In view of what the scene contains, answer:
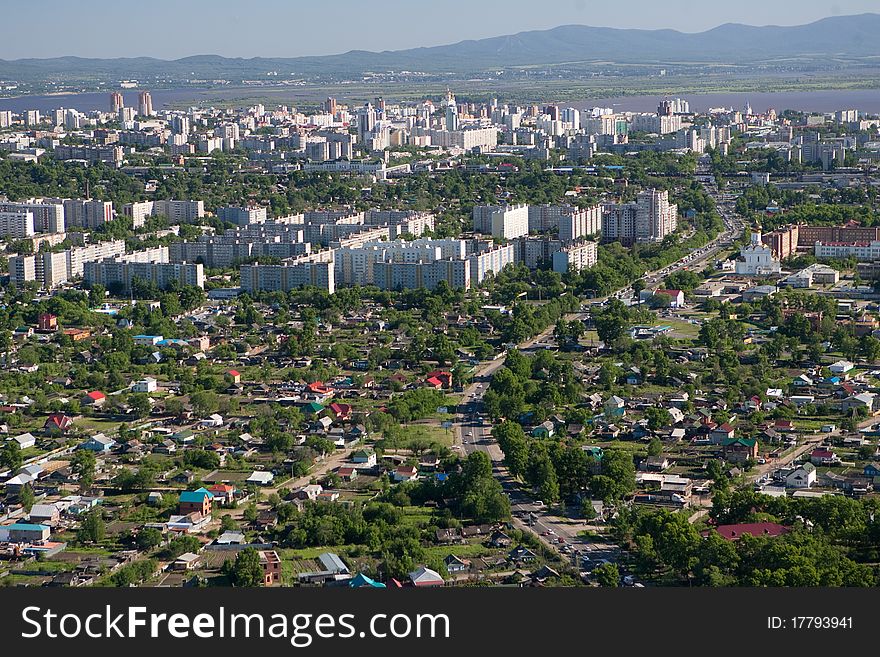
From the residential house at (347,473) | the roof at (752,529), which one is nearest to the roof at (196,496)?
the residential house at (347,473)

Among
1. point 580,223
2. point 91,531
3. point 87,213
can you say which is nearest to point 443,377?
point 91,531

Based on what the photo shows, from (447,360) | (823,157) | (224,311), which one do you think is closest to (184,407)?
(447,360)

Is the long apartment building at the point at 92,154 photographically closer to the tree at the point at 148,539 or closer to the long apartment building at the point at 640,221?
the long apartment building at the point at 640,221

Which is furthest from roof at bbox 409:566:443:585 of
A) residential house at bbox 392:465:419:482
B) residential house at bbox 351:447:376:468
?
residential house at bbox 351:447:376:468

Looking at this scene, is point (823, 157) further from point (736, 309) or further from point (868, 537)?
point (868, 537)

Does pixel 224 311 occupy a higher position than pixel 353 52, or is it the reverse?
pixel 353 52

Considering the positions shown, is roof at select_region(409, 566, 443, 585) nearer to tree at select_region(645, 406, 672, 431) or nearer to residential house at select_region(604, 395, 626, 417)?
tree at select_region(645, 406, 672, 431)

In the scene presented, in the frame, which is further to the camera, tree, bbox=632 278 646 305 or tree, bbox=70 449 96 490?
tree, bbox=632 278 646 305
